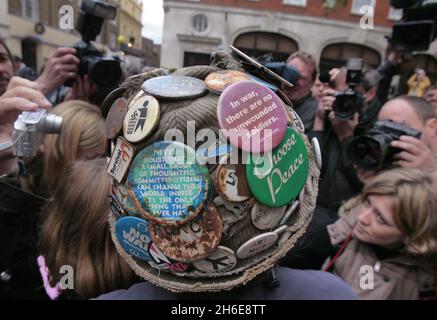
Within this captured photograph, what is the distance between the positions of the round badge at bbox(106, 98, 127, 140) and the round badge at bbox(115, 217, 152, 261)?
0.18 m

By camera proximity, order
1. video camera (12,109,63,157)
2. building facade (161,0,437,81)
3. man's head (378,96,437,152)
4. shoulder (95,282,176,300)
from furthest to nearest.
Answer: building facade (161,0,437,81)
man's head (378,96,437,152)
video camera (12,109,63,157)
shoulder (95,282,176,300)

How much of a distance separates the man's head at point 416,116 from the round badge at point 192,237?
1.45 m

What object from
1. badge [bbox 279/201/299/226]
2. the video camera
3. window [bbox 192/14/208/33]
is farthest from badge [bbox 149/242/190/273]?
window [bbox 192/14/208/33]

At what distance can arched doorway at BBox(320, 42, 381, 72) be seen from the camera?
8.96 metres

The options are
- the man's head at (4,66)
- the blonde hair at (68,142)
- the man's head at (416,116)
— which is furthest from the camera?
the man's head at (4,66)

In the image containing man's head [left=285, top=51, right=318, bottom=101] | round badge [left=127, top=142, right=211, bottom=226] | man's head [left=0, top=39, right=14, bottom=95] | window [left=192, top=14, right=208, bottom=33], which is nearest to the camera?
round badge [left=127, top=142, right=211, bottom=226]

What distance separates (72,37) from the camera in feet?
7.52

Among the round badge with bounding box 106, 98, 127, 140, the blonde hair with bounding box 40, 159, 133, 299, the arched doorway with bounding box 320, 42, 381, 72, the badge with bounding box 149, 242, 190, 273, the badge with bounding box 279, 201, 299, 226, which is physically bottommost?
the blonde hair with bounding box 40, 159, 133, 299

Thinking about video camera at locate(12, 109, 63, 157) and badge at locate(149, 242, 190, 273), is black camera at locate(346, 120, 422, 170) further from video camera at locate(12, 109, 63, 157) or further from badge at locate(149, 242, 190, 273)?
video camera at locate(12, 109, 63, 157)

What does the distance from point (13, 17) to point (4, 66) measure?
3630 mm

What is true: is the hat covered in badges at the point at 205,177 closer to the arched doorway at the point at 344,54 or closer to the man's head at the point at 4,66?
the man's head at the point at 4,66

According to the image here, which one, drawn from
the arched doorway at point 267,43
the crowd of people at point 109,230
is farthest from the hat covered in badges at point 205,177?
the arched doorway at point 267,43

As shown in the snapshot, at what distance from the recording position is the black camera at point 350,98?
169 cm
